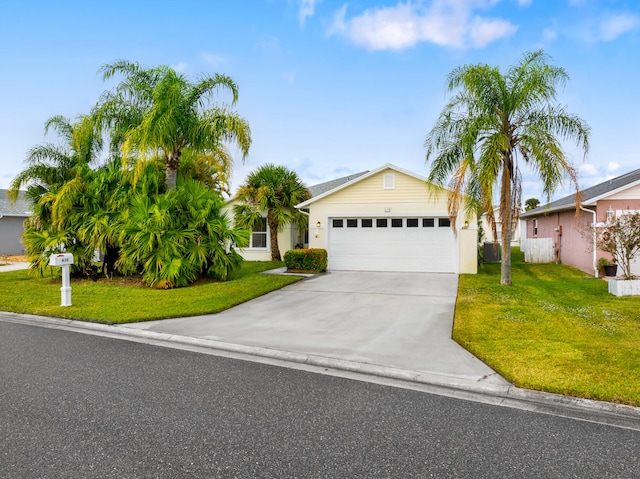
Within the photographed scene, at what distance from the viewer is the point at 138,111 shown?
13.9m

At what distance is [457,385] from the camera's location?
4.64 metres

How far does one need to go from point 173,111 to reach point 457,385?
1188 cm

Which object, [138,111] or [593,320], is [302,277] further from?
[593,320]

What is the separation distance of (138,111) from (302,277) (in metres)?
8.13

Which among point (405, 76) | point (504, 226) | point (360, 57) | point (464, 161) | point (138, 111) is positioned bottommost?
point (504, 226)

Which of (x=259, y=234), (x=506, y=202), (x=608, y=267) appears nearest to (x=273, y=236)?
(x=259, y=234)

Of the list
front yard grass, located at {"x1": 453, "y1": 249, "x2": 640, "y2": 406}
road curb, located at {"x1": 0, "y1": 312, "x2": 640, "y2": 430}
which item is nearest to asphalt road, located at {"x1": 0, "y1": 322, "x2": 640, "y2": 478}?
road curb, located at {"x1": 0, "y1": 312, "x2": 640, "y2": 430}

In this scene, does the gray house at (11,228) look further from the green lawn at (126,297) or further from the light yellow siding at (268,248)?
the light yellow siding at (268,248)

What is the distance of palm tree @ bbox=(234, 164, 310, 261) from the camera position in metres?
19.3

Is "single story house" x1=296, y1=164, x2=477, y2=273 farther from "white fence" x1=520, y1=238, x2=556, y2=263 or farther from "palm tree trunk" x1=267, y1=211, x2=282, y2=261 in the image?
"white fence" x1=520, y1=238, x2=556, y2=263

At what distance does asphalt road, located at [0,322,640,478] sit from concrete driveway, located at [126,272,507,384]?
3.07 feet

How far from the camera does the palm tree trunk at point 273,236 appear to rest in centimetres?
1978

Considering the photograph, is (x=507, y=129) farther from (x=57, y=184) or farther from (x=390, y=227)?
(x=57, y=184)

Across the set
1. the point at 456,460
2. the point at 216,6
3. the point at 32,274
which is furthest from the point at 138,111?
the point at 456,460
